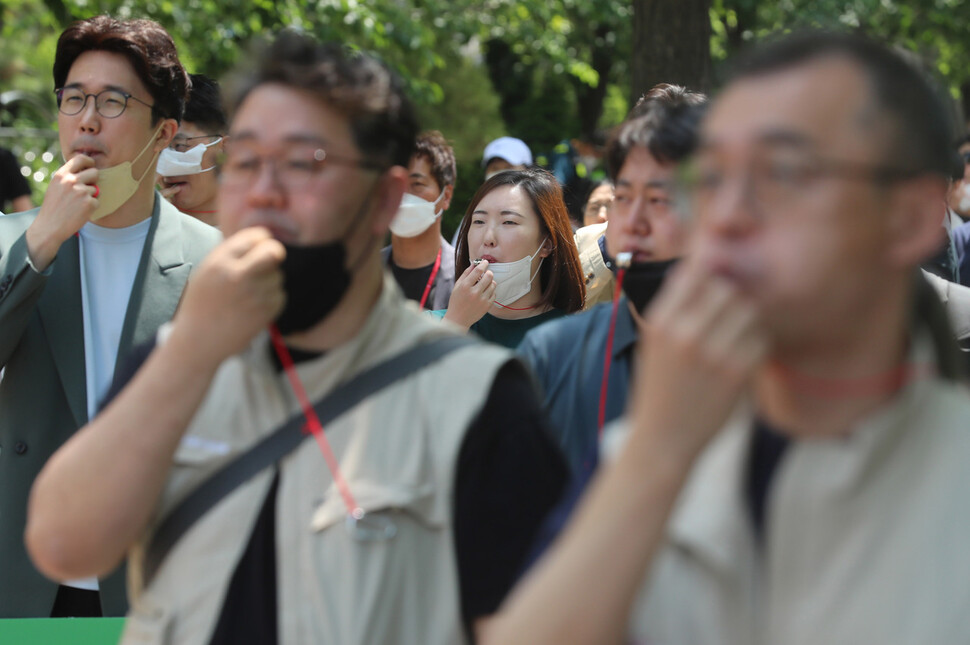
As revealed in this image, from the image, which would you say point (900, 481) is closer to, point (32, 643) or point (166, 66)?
point (32, 643)

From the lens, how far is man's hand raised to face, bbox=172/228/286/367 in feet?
6.04

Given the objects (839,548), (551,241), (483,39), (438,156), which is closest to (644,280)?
(839,548)

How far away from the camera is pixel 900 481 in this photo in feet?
4.63

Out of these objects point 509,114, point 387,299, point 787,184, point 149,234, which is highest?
point 787,184

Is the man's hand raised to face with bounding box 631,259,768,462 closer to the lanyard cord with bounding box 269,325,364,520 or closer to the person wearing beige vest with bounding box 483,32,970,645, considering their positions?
the person wearing beige vest with bounding box 483,32,970,645

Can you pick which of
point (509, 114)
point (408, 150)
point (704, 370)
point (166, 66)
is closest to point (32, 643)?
point (408, 150)

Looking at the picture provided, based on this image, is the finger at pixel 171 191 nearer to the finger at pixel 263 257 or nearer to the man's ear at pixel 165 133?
the man's ear at pixel 165 133

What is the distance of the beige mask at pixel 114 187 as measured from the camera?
12.1ft

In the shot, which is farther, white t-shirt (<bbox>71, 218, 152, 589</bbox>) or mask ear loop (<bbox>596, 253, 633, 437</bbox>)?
white t-shirt (<bbox>71, 218, 152, 589</bbox>)

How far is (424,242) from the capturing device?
229 inches

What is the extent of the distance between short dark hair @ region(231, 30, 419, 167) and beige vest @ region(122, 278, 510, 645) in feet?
1.37

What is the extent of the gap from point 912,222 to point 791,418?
1.00 feet

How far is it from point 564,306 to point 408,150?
8.97ft

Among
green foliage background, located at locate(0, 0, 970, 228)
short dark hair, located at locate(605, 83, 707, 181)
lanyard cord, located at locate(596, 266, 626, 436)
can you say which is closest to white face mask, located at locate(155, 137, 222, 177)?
green foliage background, located at locate(0, 0, 970, 228)
